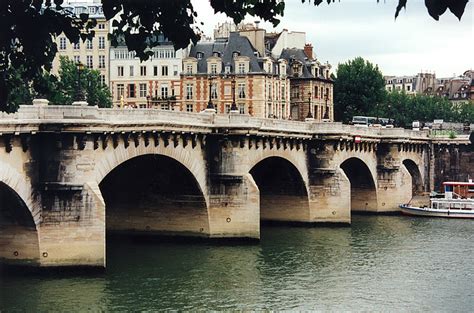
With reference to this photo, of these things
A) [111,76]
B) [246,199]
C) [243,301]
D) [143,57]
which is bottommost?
[243,301]

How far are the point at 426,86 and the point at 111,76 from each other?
103624mm

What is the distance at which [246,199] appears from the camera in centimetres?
5162

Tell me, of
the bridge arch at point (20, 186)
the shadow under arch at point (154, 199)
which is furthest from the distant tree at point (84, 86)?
the bridge arch at point (20, 186)

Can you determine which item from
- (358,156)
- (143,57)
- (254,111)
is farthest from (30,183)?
(254,111)

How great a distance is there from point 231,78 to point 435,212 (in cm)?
2876

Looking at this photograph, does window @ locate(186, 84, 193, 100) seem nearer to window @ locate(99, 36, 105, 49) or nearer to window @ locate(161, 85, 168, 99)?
window @ locate(161, 85, 168, 99)

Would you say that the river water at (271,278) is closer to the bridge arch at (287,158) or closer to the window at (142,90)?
the bridge arch at (287,158)

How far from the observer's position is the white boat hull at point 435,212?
245ft

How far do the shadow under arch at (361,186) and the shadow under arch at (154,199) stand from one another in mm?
27826

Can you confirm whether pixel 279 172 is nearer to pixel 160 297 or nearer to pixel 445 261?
pixel 445 261

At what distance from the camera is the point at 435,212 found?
75.8m

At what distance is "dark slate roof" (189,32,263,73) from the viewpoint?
96.6m

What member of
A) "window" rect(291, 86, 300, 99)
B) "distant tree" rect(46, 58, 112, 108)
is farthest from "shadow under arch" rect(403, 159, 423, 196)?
"distant tree" rect(46, 58, 112, 108)

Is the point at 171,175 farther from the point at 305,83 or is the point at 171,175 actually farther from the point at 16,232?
the point at 305,83
